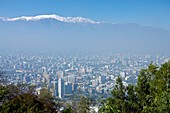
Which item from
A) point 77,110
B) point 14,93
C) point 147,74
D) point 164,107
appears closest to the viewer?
point 164,107

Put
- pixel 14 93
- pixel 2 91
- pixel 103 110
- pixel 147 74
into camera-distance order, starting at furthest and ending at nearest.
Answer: pixel 14 93 → pixel 147 74 → pixel 2 91 → pixel 103 110

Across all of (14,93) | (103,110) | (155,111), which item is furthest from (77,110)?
(155,111)

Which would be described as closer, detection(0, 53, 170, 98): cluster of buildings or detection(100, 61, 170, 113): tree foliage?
detection(100, 61, 170, 113): tree foliage

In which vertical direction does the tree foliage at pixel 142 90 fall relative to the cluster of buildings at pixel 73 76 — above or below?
above

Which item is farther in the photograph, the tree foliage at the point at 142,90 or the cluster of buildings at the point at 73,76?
the cluster of buildings at the point at 73,76

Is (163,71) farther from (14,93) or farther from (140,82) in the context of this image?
(14,93)

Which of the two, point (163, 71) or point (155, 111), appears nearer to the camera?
point (155, 111)

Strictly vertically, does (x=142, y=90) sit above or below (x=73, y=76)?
above

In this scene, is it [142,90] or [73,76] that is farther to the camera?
[73,76]

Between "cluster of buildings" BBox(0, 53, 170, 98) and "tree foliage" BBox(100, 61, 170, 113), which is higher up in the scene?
"tree foliage" BBox(100, 61, 170, 113)

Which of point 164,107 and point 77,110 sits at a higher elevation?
point 164,107

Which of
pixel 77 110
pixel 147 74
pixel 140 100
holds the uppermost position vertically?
pixel 147 74
